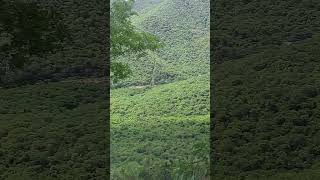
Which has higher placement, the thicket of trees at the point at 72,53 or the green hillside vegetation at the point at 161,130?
the thicket of trees at the point at 72,53

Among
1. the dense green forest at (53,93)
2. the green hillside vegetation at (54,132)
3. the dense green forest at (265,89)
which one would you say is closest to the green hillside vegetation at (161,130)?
the green hillside vegetation at (54,132)

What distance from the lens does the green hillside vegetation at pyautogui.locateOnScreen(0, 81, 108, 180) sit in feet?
31.6

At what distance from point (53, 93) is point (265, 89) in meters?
4.70

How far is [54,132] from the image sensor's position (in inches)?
441

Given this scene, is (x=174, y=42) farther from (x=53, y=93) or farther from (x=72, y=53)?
(x=53, y=93)

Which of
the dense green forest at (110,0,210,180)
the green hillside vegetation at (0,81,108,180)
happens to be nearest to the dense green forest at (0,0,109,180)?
the green hillside vegetation at (0,81,108,180)

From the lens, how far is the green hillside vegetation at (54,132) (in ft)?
31.6

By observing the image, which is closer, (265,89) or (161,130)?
(265,89)

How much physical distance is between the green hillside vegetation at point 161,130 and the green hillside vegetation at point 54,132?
3.08 ft

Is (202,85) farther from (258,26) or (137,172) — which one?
(137,172)

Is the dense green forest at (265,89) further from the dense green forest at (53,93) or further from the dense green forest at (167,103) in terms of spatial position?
the dense green forest at (53,93)

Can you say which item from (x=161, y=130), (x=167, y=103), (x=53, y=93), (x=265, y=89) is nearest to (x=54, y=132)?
(x=53, y=93)

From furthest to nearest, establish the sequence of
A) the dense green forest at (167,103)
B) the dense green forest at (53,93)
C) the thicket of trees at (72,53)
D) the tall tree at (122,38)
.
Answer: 1. the tall tree at (122,38)
2. the thicket of trees at (72,53)
3. the dense green forest at (167,103)
4. the dense green forest at (53,93)

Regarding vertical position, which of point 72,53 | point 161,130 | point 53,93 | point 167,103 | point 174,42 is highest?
point 174,42
